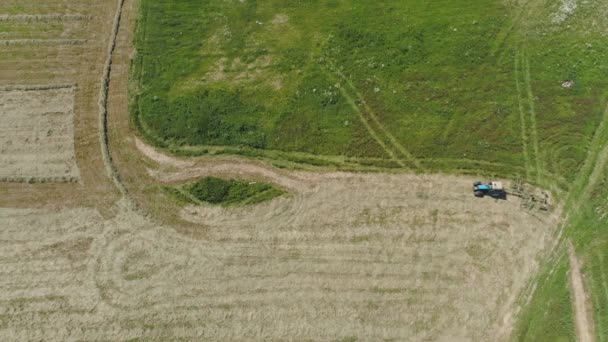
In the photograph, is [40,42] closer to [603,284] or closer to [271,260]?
[271,260]

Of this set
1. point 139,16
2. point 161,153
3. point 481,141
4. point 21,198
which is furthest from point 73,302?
point 481,141

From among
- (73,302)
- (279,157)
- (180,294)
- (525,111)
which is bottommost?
(73,302)

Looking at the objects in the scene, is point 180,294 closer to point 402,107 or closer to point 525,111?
point 402,107

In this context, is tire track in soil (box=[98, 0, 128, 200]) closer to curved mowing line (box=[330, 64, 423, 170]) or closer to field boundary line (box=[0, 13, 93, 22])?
field boundary line (box=[0, 13, 93, 22])

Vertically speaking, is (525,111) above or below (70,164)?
above

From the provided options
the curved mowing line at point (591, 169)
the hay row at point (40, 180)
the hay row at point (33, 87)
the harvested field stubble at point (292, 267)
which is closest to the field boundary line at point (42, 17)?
the hay row at point (33, 87)

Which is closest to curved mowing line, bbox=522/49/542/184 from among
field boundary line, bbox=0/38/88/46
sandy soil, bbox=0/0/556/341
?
sandy soil, bbox=0/0/556/341
